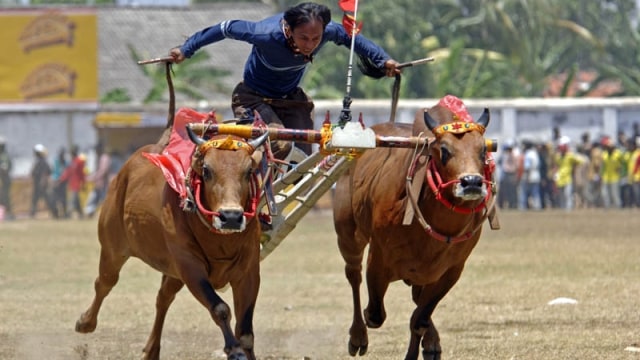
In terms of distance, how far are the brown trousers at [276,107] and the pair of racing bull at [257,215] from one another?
0.56 m

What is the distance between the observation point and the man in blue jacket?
377 inches

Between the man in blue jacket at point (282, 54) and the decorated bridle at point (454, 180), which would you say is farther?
the man in blue jacket at point (282, 54)

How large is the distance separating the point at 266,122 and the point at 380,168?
37.0 inches

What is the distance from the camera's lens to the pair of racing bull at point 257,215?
27.6 feet

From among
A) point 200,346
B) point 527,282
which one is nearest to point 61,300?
point 200,346

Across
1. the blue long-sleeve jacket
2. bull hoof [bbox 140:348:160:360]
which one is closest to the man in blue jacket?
the blue long-sleeve jacket

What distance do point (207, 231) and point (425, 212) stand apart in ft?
5.12

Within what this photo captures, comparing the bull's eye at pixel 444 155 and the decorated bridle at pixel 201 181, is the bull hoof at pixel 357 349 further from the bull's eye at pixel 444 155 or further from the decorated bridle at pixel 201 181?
the decorated bridle at pixel 201 181

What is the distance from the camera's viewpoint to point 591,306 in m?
13.3

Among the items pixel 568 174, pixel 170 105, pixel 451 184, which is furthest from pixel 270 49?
pixel 568 174

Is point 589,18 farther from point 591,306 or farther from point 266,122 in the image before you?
point 266,122

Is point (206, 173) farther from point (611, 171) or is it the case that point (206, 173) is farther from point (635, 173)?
point (611, 171)

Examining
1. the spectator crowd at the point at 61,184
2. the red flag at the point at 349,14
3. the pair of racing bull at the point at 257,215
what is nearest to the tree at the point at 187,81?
the spectator crowd at the point at 61,184

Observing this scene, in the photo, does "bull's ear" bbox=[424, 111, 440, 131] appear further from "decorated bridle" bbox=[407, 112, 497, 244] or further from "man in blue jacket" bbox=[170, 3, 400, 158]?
"man in blue jacket" bbox=[170, 3, 400, 158]
